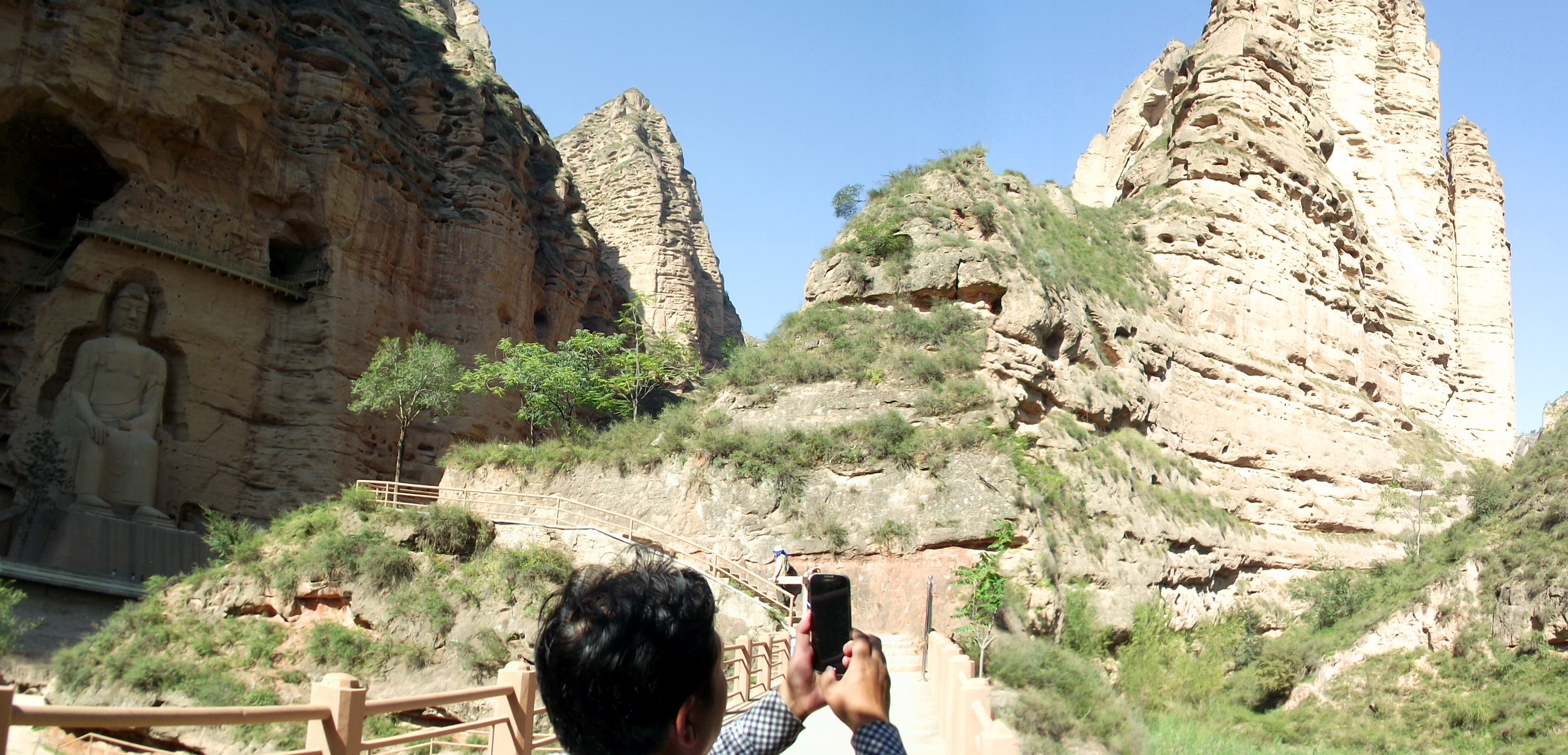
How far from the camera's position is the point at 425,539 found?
19.9m

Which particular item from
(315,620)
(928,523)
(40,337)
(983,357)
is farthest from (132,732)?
(983,357)

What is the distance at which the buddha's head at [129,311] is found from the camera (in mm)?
27297

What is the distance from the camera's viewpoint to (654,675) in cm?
234

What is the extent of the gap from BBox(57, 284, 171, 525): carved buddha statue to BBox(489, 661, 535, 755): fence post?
22.5 m

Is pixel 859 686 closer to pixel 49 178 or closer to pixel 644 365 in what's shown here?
pixel 644 365

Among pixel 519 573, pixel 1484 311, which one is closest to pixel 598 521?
pixel 519 573

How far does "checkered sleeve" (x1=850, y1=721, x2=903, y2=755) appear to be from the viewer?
2447 millimetres

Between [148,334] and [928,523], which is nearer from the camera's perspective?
[928,523]

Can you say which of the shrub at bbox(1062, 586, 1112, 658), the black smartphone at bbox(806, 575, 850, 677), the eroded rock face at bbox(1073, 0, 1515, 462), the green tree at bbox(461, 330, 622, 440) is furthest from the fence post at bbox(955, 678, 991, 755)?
the eroded rock face at bbox(1073, 0, 1515, 462)

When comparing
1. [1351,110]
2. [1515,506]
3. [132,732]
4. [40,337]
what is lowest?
[132,732]

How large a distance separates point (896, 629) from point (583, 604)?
16756 mm

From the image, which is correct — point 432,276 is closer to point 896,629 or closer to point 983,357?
point 983,357

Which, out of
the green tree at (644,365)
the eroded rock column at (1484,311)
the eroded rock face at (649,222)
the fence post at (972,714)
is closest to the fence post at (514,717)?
the fence post at (972,714)

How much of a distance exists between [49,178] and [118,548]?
11783mm
